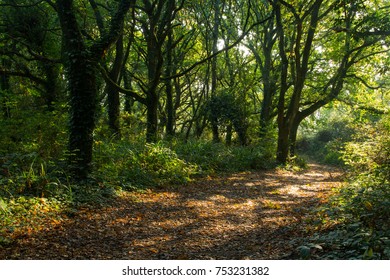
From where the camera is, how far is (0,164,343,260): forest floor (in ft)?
15.7

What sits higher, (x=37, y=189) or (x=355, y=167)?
(x=355, y=167)

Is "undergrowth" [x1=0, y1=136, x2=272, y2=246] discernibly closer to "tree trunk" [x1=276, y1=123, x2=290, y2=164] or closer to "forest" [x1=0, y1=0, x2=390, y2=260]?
"forest" [x1=0, y1=0, x2=390, y2=260]

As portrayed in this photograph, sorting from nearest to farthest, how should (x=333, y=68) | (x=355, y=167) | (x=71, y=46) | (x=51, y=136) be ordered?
(x=71, y=46)
(x=355, y=167)
(x=51, y=136)
(x=333, y=68)

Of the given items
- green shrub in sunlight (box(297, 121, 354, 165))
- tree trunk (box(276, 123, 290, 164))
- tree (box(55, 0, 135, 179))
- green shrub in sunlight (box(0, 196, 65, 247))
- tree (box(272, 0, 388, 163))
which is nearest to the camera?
green shrub in sunlight (box(0, 196, 65, 247))

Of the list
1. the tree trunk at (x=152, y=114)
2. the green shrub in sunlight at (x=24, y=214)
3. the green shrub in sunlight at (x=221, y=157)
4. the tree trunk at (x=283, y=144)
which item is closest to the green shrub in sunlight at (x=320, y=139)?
the tree trunk at (x=283, y=144)

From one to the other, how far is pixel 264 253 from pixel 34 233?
3.52 meters

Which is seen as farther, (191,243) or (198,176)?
(198,176)

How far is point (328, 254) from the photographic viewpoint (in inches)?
159

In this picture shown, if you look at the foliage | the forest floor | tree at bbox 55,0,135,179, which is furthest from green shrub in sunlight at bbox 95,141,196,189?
the foliage

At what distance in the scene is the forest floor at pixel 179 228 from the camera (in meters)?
4.78

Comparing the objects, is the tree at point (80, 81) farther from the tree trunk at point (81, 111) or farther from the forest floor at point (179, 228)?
the forest floor at point (179, 228)

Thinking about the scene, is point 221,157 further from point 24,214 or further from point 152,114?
point 24,214
